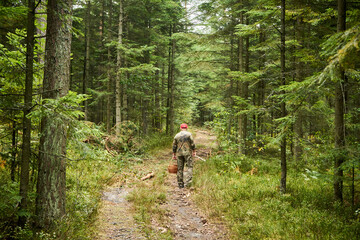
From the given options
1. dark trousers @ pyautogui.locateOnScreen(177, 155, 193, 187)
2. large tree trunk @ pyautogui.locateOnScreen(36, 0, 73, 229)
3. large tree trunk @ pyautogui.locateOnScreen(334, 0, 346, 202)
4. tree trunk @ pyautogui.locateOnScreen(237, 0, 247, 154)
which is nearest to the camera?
large tree trunk @ pyautogui.locateOnScreen(36, 0, 73, 229)

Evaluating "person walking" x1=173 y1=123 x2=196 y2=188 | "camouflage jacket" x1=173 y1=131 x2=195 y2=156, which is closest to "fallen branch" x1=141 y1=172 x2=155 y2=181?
"person walking" x1=173 y1=123 x2=196 y2=188

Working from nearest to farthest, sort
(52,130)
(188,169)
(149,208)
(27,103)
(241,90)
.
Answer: (27,103) → (52,130) → (149,208) → (188,169) → (241,90)

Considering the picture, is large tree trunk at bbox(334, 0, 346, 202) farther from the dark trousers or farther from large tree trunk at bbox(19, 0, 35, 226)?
large tree trunk at bbox(19, 0, 35, 226)

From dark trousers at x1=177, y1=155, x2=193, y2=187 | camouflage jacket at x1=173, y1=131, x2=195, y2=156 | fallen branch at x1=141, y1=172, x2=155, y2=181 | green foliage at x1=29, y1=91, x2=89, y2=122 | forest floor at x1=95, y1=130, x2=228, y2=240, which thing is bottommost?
forest floor at x1=95, y1=130, x2=228, y2=240

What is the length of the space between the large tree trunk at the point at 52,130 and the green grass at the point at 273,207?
4.17 meters

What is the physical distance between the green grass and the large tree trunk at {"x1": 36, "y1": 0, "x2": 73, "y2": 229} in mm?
4168

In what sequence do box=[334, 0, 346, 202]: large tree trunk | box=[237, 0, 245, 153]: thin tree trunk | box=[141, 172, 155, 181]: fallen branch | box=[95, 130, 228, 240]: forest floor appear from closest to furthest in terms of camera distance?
box=[95, 130, 228, 240]: forest floor, box=[334, 0, 346, 202]: large tree trunk, box=[141, 172, 155, 181]: fallen branch, box=[237, 0, 245, 153]: thin tree trunk

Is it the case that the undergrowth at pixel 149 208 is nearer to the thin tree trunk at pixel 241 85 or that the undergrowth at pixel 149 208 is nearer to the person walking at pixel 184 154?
the person walking at pixel 184 154

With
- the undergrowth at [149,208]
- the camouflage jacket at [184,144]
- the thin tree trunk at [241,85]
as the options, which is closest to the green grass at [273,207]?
the camouflage jacket at [184,144]

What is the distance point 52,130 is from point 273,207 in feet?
19.5

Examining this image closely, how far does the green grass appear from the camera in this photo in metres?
4.64

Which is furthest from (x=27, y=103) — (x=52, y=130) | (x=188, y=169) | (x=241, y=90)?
(x=241, y=90)

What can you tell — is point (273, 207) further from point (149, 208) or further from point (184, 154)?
point (184, 154)

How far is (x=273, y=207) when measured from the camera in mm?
6004
